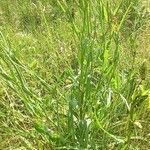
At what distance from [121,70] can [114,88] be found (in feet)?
1.03

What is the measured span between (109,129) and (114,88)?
145 mm

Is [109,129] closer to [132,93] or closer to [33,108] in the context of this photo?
[132,93]

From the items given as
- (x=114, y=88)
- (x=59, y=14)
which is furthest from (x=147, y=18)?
(x=114, y=88)

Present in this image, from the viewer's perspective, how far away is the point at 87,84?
54.8 inches

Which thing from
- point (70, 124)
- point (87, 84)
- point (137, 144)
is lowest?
point (137, 144)

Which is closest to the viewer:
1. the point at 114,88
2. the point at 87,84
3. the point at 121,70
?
the point at 87,84

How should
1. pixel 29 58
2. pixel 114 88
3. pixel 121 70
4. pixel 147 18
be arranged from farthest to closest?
pixel 147 18 < pixel 29 58 < pixel 121 70 < pixel 114 88

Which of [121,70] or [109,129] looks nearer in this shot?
[109,129]

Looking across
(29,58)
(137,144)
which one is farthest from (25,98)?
(29,58)

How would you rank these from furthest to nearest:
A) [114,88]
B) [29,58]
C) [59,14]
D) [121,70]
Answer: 1. [59,14]
2. [29,58]
3. [121,70]
4. [114,88]

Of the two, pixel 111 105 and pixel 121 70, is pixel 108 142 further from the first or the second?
pixel 121 70

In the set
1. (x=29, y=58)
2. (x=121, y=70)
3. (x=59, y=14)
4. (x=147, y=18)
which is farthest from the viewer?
(x=59, y=14)

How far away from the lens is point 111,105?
4.75 ft

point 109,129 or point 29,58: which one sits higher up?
point 29,58
